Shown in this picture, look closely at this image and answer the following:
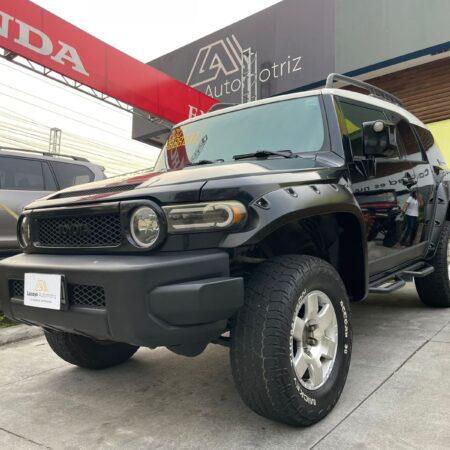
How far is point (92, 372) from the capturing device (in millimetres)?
3031

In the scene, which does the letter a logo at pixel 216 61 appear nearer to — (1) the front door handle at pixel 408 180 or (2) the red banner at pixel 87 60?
(2) the red banner at pixel 87 60

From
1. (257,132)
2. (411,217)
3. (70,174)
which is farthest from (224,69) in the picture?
(257,132)

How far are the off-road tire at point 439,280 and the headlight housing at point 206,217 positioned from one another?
2.83m

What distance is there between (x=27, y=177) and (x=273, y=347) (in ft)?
15.6

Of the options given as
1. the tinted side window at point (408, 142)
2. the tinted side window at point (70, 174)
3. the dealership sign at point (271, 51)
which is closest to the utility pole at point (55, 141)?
the dealership sign at point (271, 51)

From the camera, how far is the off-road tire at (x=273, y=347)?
187cm

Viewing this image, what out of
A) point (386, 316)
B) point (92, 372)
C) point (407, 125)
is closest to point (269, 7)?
point (407, 125)

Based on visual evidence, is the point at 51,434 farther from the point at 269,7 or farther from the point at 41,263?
the point at 269,7

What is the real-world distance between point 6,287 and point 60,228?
439 mm

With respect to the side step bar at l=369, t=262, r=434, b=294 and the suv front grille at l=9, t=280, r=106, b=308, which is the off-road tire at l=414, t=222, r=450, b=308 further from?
the suv front grille at l=9, t=280, r=106, b=308

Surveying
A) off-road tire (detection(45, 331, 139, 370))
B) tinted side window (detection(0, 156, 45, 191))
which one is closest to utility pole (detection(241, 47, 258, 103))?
tinted side window (detection(0, 156, 45, 191))

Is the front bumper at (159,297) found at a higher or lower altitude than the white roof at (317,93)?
lower

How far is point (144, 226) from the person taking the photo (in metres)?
1.94

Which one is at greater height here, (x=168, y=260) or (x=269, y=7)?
(x=269, y=7)
